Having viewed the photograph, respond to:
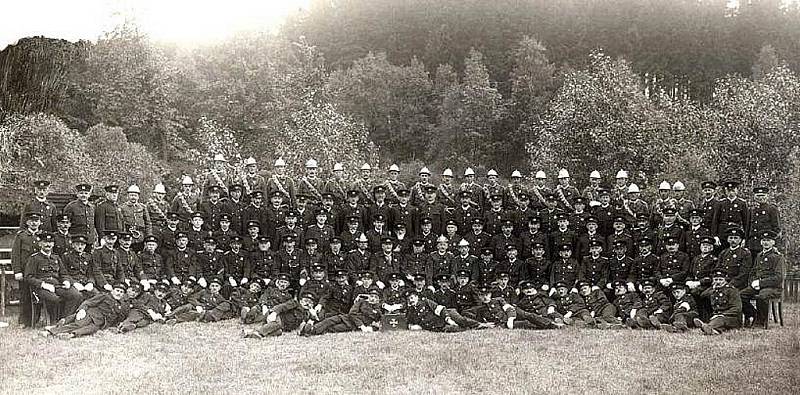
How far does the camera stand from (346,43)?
39.2 metres

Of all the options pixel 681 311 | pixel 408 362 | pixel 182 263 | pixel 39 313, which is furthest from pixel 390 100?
pixel 408 362

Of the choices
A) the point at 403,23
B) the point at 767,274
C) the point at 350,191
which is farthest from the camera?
the point at 403,23

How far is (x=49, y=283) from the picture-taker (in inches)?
388

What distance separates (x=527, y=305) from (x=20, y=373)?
6.47 meters

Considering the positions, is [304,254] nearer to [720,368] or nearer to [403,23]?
[720,368]

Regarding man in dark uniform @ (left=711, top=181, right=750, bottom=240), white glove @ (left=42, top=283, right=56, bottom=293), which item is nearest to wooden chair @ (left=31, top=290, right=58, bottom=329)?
white glove @ (left=42, top=283, right=56, bottom=293)

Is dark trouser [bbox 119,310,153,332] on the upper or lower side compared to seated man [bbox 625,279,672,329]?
lower

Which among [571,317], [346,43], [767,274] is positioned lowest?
[571,317]

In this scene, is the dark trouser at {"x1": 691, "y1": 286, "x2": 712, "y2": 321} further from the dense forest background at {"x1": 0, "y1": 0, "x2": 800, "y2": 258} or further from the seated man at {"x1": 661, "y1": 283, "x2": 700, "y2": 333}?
the dense forest background at {"x1": 0, "y1": 0, "x2": 800, "y2": 258}

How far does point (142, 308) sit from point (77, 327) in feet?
3.20

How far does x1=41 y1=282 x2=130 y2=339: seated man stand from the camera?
9133 millimetres

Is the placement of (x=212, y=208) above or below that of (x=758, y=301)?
above

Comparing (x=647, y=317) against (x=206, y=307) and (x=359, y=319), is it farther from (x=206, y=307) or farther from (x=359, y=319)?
(x=206, y=307)

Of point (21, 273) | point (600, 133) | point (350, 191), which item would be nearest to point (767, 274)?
point (350, 191)
